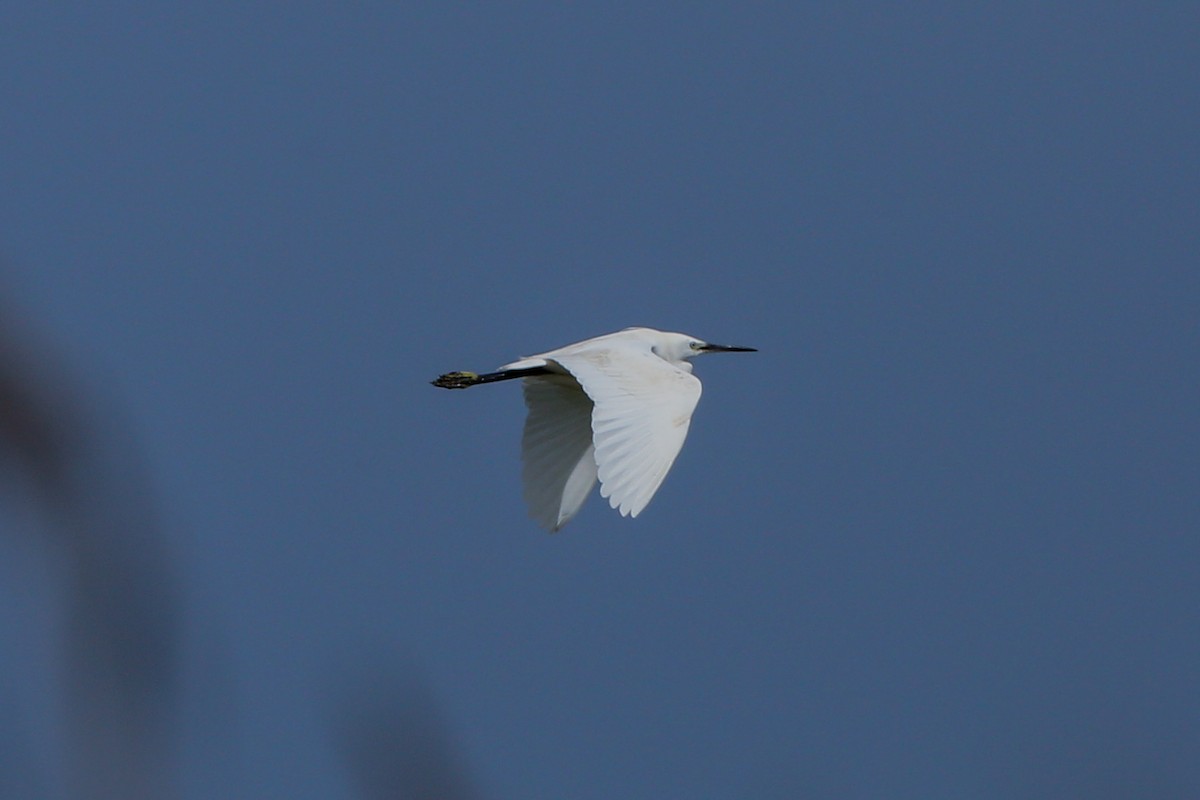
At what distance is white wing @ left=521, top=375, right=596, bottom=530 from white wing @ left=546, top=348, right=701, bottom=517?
2.59 feet

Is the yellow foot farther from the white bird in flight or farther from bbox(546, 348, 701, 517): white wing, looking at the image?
bbox(546, 348, 701, 517): white wing

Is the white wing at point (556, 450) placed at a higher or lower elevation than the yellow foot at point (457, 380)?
lower

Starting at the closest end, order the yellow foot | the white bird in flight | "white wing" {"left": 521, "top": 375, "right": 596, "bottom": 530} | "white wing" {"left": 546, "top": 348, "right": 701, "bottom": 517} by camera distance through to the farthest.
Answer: "white wing" {"left": 546, "top": 348, "right": 701, "bottom": 517} → the white bird in flight → "white wing" {"left": 521, "top": 375, "right": 596, "bottom": 530} → the yellow foot

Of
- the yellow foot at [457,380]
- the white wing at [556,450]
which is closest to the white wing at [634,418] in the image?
the white wing at [556,450]

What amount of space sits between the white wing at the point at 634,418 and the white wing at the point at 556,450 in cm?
79

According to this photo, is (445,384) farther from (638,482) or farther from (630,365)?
(638,482)

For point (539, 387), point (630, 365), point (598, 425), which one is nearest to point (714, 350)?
point (539, 387)

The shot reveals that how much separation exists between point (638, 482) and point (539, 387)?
206cm

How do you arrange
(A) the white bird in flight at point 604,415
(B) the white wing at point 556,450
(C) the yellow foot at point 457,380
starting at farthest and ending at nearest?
(C) the yellow foot at point 457,380, (B) the white wing at point 556,450, (A) the white bird in flight at point 604,415

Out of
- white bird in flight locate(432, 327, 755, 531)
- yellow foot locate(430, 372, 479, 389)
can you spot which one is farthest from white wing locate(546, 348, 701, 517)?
yellow foot locate(430, 372, 479, 389)

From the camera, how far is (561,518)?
245 inches

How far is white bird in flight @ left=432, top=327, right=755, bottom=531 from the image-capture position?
4.54 m

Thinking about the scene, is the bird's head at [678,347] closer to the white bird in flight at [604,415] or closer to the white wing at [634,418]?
the white bird in flight at [604,415]

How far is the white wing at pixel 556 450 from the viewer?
628 centimetres
